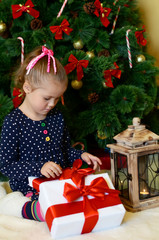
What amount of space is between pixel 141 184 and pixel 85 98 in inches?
23.2

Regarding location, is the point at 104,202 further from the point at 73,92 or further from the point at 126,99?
the point at 73,92

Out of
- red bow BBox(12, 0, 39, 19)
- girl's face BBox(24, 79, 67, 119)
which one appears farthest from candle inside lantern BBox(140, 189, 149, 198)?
red bow BBox(12, 0, 39, 19)

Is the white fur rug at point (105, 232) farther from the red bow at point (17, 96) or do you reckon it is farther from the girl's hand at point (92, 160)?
the red bow at point (17, 96)

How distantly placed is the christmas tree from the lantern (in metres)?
0.31

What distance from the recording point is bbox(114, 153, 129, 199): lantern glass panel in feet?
3.55

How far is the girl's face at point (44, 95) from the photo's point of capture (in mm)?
1046

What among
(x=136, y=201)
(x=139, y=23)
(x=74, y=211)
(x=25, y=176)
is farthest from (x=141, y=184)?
(x=139, y=23)

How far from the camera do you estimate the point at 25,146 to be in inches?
44.0

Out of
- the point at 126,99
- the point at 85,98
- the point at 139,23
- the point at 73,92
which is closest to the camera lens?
the point at 126,99

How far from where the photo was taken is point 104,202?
2.97 ft

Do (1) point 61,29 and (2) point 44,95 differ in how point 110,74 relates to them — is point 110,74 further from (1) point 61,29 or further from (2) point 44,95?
(2) point 44,95

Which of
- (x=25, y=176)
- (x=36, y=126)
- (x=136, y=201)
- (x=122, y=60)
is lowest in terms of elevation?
(x=136, y=201)

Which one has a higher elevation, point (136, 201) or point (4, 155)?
point (4, 155)

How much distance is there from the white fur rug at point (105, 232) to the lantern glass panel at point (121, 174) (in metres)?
0.12
